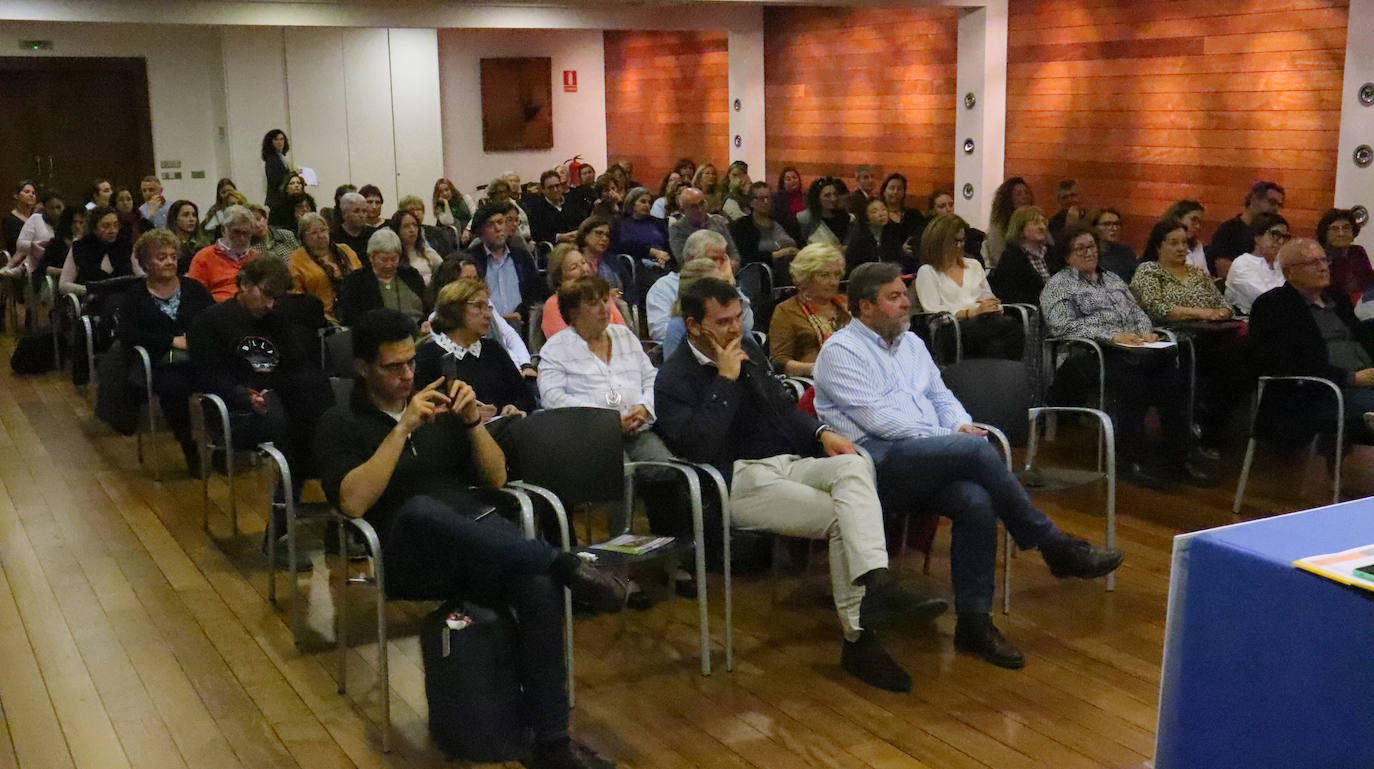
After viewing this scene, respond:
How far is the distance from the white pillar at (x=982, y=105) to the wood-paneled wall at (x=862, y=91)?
17.8 inches

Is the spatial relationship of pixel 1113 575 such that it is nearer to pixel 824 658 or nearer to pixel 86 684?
pixel 824 658

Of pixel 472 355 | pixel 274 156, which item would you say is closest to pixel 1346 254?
pixel 472 355

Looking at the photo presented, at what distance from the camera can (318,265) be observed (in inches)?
284

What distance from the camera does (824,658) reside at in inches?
162

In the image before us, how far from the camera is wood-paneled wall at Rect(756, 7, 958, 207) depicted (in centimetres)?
1146

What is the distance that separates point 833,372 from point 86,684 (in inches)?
95.5

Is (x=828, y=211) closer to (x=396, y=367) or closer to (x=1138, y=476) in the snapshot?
(x=1138, y=476)

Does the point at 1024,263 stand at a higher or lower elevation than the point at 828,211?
lower

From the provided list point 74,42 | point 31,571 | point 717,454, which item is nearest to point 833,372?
point 717,454

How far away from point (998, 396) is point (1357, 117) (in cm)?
448

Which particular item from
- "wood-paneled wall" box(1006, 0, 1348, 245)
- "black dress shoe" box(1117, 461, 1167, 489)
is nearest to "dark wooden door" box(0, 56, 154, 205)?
"wood-paneled wall" box(1006, 0, 1348, 245)

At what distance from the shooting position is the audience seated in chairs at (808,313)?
538cm

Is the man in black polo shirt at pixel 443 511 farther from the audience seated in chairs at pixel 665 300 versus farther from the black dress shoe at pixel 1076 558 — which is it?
the audience seated in chairs at pixel 665 300

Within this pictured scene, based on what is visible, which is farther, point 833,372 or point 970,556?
point 833,372
